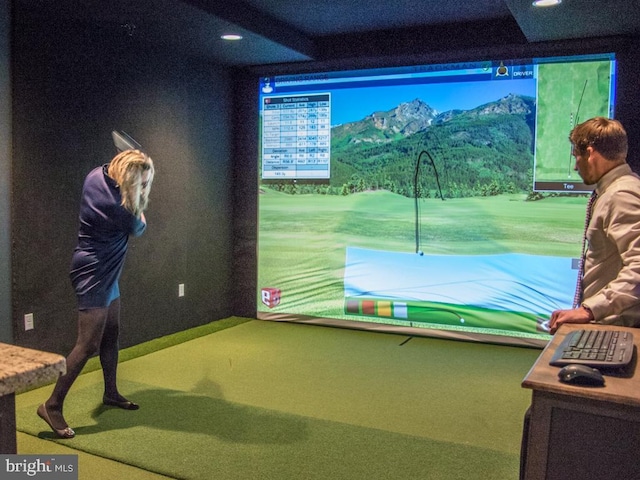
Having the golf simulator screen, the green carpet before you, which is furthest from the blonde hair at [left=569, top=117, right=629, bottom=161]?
the golf simulator screen

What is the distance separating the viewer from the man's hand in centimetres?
→ 198

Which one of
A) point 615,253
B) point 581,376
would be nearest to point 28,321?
point 615,253

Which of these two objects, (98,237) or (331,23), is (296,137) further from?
(98,237)

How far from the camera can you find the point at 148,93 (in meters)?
4.98


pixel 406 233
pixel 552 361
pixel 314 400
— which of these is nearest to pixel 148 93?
pixel 406 233

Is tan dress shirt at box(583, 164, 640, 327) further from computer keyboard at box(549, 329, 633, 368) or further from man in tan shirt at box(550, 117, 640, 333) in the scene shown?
computer keyboard at box(549, 329, 633, 368)

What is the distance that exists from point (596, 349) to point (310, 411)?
2.14 meters

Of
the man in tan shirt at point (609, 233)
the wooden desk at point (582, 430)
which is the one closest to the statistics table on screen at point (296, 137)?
→ the man in tan shirt at point (609, 233)

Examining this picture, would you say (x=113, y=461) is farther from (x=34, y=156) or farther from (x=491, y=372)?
Result: (x=491, y=372)

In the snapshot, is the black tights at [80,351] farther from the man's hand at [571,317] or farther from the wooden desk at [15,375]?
the man's hand at [571,317]

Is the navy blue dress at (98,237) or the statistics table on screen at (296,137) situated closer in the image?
the navy blue dress at (98,237)

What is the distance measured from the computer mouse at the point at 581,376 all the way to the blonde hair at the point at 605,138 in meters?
0.91

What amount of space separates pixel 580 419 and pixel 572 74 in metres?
3.85

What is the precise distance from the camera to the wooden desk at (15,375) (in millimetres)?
1034
